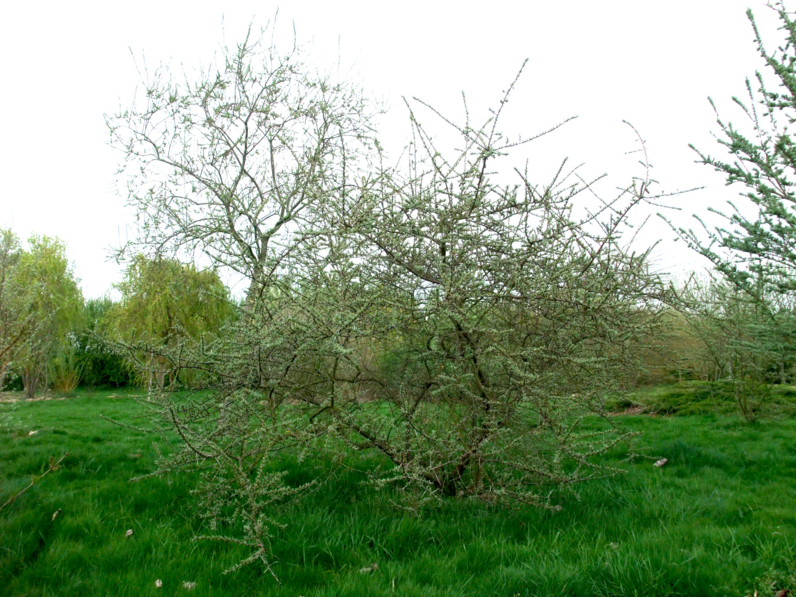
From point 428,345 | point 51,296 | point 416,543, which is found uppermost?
point 51,296

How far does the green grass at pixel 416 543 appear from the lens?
8.88ft

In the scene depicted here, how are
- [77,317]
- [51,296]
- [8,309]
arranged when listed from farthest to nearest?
[77,317] < [51,296] < [8,309]

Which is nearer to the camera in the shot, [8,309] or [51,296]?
[8,309]

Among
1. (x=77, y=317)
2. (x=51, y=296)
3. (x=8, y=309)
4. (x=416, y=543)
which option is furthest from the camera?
(x=77, y=317)

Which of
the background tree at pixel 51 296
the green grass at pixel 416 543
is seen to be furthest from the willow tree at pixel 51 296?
the green grass at pixel 416 543

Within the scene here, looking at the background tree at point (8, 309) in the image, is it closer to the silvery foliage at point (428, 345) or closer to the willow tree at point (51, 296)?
the silvery foliage at point (428, 345)

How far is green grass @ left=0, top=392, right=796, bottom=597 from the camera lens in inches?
107

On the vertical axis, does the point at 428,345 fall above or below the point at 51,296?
below

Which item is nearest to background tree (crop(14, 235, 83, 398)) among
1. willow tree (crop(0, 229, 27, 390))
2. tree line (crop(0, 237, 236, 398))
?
tree line (crop(0, 237, 236, 398))

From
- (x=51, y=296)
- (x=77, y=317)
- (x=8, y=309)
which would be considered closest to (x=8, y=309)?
(x=8, y=309)

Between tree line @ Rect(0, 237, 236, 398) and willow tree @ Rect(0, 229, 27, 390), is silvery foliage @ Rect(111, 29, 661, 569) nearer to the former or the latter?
willow tree @ Rect(0, 229, 27, 390)

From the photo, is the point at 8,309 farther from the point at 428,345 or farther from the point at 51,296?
the point at 51,296

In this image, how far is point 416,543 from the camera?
3.33m

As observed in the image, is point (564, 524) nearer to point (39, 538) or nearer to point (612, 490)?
point (612, 490)
